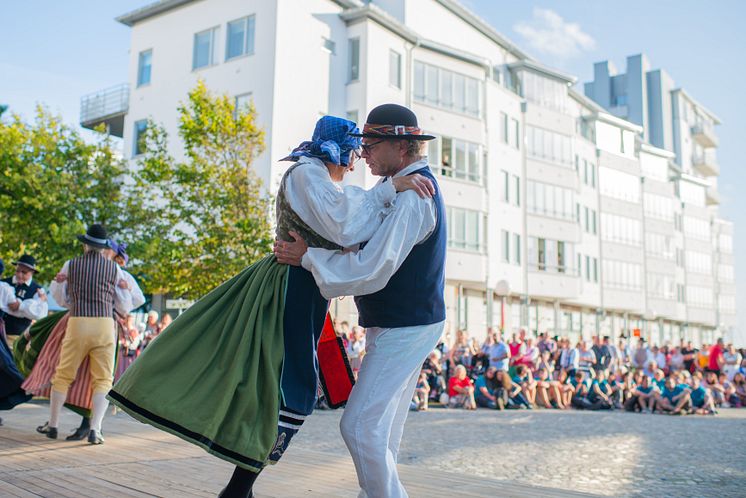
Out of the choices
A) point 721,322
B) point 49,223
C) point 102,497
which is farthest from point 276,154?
point 721,322

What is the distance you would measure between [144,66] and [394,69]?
37.4ft

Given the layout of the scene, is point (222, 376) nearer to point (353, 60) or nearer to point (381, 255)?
point (381, 255)

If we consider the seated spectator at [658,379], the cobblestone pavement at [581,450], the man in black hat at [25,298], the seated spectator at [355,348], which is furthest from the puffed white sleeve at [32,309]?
the seated spectator at [658,379]

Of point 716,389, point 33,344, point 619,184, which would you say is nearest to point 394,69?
point 716,389

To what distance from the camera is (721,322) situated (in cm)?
6906

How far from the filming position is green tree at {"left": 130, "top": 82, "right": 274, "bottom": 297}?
2144 centimetres

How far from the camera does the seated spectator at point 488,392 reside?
17.3 m

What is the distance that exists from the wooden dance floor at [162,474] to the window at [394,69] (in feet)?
86.7

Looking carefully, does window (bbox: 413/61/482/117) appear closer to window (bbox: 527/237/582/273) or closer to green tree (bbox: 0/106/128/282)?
window (bbox: 527/237/582/273)

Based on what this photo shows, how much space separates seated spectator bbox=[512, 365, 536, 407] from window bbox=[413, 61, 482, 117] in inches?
667

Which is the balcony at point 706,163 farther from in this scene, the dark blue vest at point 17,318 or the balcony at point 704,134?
the dark blue vest at point 17,318

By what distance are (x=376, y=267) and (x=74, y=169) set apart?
22.6 meters

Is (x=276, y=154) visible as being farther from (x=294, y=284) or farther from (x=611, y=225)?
(x=611, y=225)

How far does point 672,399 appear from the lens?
17.9 meters
